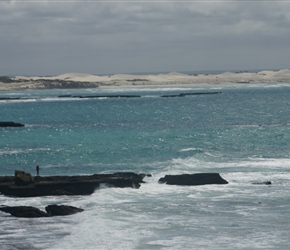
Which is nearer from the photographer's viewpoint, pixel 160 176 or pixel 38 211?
pixel 38 211

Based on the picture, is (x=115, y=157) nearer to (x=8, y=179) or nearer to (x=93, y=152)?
(x=93, y=152)

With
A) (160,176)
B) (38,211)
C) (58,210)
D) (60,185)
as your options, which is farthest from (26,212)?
(160,176)

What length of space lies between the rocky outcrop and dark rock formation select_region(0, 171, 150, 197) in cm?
433

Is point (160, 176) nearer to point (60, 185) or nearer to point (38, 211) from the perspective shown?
point (60, 185)

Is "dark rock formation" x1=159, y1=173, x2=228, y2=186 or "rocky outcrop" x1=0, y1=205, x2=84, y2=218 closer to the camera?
"rocky outcrop" x1=0, y1=205, x2=84, y2=218

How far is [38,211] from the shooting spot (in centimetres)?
3519

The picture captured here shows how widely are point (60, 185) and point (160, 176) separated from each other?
7631 millimetres

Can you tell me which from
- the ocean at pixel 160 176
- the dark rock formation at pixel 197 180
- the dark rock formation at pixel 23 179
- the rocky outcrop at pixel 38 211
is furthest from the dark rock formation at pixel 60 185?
the rocky outcrop at pixel 38 211

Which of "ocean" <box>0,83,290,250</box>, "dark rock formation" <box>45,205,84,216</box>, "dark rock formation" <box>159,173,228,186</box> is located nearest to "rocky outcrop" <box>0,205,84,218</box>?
"dark rock formation" <box>45,205,84,216</box>

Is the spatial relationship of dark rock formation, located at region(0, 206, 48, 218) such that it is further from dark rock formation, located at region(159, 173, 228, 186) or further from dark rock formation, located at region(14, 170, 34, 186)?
dark rock formation, located at region(159, 173, 228, 186)

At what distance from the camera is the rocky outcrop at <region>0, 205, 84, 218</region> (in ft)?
115

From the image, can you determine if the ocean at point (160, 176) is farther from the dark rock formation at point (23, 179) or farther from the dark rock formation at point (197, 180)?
the dark rock formation at point (23, 179)

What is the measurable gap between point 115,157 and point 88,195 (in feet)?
50.4

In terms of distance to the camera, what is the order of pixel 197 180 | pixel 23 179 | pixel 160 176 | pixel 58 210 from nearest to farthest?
1. pixel 58 210
2. pixel 23 179
3. pixel 197 180
4. pixel 160 176
